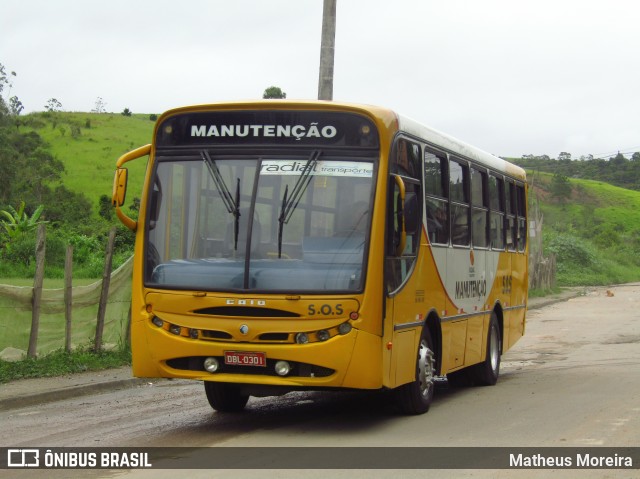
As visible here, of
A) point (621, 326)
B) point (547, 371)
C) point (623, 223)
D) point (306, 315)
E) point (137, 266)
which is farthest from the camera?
point (623, 223)

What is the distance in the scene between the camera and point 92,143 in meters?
106

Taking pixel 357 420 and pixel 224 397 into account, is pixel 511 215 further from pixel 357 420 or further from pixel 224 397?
pixel 224 397

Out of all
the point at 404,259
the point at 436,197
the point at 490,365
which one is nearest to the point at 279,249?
the point at 404,259

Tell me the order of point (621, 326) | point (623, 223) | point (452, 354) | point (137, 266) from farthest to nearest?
point (623, 223), point (621, 326), point (452, 354), point (137, 266)

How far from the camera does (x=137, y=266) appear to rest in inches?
388

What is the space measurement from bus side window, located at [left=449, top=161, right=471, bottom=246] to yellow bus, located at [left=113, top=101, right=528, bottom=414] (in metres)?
1.58

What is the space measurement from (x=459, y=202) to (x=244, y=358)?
409cm

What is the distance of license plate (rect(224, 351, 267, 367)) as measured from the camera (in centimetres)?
923

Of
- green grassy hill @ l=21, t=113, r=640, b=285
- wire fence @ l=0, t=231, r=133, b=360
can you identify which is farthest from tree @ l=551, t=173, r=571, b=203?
wire fence @ l=0, t=231, r=133, b=360

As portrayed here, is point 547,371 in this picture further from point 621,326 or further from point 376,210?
point 621,326

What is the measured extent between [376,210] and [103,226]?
1920 inches

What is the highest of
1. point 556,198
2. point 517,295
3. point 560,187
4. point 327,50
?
point 560,187

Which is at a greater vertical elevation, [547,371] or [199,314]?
[199,314]

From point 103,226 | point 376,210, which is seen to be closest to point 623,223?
point 103,226
